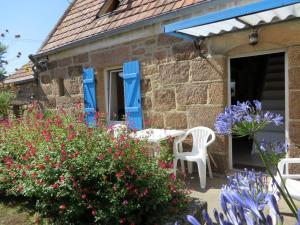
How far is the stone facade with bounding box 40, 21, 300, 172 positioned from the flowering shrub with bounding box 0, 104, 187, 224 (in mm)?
2137

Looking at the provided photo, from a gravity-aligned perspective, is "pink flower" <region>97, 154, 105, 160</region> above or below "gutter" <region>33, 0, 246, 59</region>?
below

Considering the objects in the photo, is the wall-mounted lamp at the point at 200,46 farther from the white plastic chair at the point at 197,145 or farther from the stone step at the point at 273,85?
the stone step at the point at 273,85

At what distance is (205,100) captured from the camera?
510 cm

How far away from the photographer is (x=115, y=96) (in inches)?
287

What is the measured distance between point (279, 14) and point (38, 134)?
3.67m

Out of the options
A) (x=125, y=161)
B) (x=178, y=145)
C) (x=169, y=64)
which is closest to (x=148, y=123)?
(x=178, y=145)

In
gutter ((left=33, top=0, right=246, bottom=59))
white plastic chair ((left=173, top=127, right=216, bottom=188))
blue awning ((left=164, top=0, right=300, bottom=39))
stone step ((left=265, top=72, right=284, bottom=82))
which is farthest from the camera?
stone step ((left=265, top=72, right=284, bottom=82))

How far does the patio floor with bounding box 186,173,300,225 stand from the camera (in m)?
3.61

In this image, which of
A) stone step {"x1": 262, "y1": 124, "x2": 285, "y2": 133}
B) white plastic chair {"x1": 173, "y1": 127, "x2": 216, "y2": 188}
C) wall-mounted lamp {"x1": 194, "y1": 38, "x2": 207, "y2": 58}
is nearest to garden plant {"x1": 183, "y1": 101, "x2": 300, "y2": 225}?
Answer: white plastic chair {"x1": 173, "y1": 127, "x2": 216, "y2": 188}

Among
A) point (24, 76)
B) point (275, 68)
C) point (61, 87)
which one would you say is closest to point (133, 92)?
point (61, 87)

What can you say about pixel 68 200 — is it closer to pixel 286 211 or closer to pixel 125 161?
pixel 125 161

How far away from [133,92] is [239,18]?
9.21 ft

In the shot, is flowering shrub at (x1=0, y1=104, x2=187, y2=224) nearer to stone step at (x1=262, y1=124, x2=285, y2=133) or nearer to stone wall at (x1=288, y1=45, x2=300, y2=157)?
stone wall at (x1=288, y1=45, x2=300, y2=157)

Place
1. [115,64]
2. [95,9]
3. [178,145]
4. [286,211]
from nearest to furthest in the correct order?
[286,211]
[178,145]
[115,64]
[95,9]
